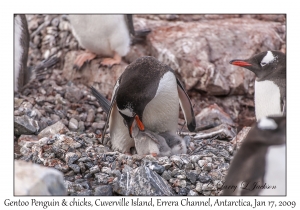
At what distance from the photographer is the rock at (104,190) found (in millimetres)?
3221

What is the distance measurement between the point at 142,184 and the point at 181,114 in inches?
95.3

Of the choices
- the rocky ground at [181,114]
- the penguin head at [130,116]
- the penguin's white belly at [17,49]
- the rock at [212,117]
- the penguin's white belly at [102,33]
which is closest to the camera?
the rocky ground at [181,114]

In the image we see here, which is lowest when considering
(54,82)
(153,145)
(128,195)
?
(128,195)

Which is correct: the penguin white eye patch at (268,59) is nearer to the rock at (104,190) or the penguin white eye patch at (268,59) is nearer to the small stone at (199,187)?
the small stone at (199,187)

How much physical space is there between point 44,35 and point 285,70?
359cm

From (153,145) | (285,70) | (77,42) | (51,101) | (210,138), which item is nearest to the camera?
(153,145)

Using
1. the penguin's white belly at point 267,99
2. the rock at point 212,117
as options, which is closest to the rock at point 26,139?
the rock at point 212,117

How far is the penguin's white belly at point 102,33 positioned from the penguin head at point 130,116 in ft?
7.01

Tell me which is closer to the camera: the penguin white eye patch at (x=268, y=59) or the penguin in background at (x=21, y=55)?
the penguin white eye patch at (x=268, y=59)

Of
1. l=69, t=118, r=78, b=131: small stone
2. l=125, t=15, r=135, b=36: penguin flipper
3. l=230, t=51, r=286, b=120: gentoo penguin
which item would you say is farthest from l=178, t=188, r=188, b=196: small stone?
l=125, t=15, r=135, b=36: penguin flipper

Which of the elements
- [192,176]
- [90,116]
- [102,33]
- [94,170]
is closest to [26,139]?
[90,116]
